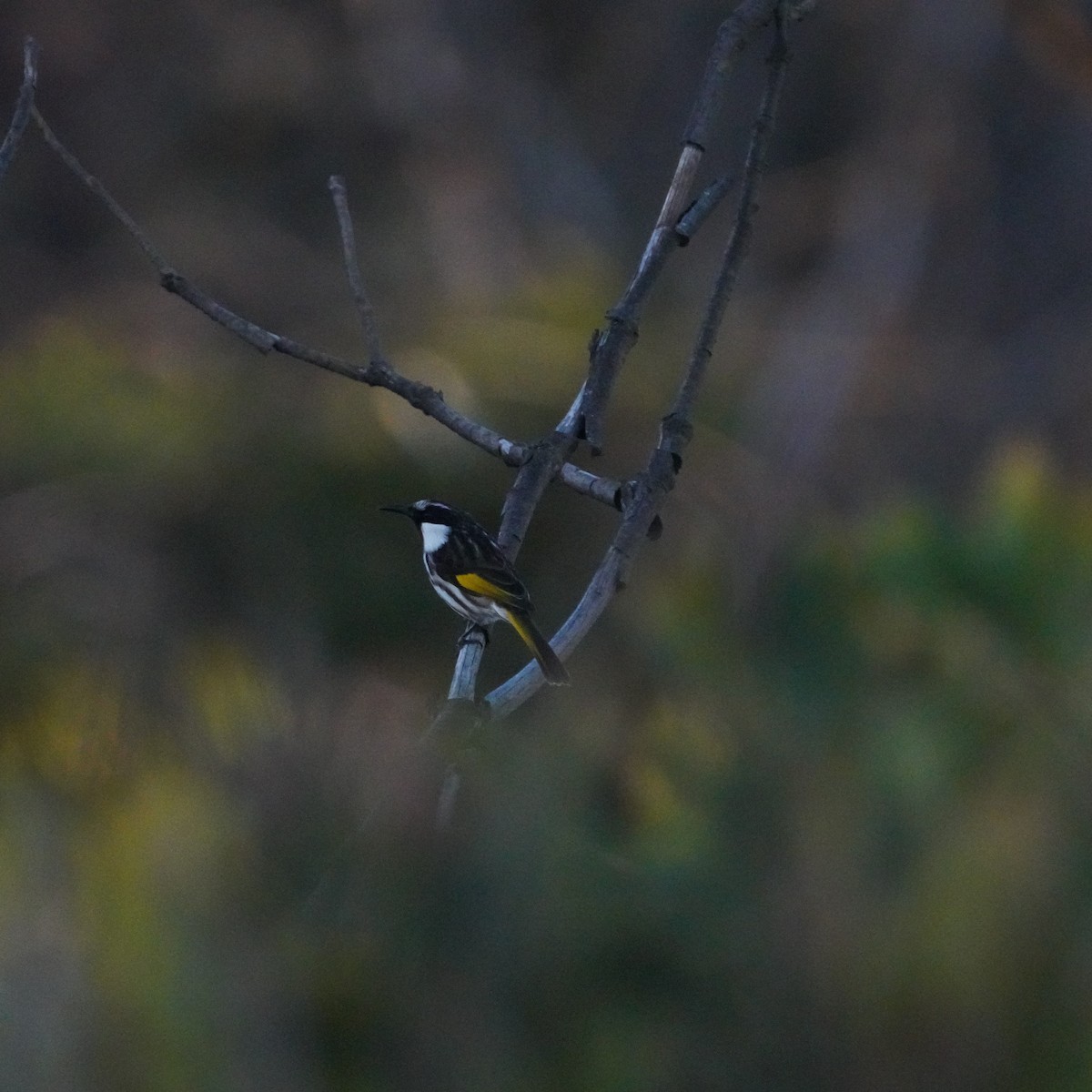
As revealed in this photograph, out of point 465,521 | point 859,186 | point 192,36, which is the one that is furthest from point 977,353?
point 465,521

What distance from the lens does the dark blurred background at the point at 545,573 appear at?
177 centimetres

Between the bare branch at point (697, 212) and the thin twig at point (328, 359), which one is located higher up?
the bare branch at point (697, 212)

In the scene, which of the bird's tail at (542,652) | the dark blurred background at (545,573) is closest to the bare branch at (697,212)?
the dark blurred background at (545,573)

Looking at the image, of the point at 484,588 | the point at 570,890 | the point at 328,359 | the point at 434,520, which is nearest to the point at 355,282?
the point at 328,359

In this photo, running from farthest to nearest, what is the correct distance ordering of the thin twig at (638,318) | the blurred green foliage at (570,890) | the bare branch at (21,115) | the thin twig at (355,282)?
the thin twig at (638,318), the thin twig at (355,282), the bare branch at (21,115), the blurred green foliage at (570,890)

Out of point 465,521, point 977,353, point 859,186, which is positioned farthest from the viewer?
point 859,186

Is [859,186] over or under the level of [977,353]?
over

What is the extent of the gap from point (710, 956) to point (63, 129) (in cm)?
1373

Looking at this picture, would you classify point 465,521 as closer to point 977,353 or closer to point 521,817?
point 521,817

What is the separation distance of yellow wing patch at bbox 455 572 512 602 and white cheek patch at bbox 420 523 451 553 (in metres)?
0.27

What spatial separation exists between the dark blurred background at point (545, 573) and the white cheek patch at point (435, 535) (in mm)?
477

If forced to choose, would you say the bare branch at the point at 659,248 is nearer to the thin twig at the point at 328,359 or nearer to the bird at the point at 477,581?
the thin twig at the point at 328,359

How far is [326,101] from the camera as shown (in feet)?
47.8

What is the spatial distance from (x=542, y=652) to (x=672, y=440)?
43 centimetres
